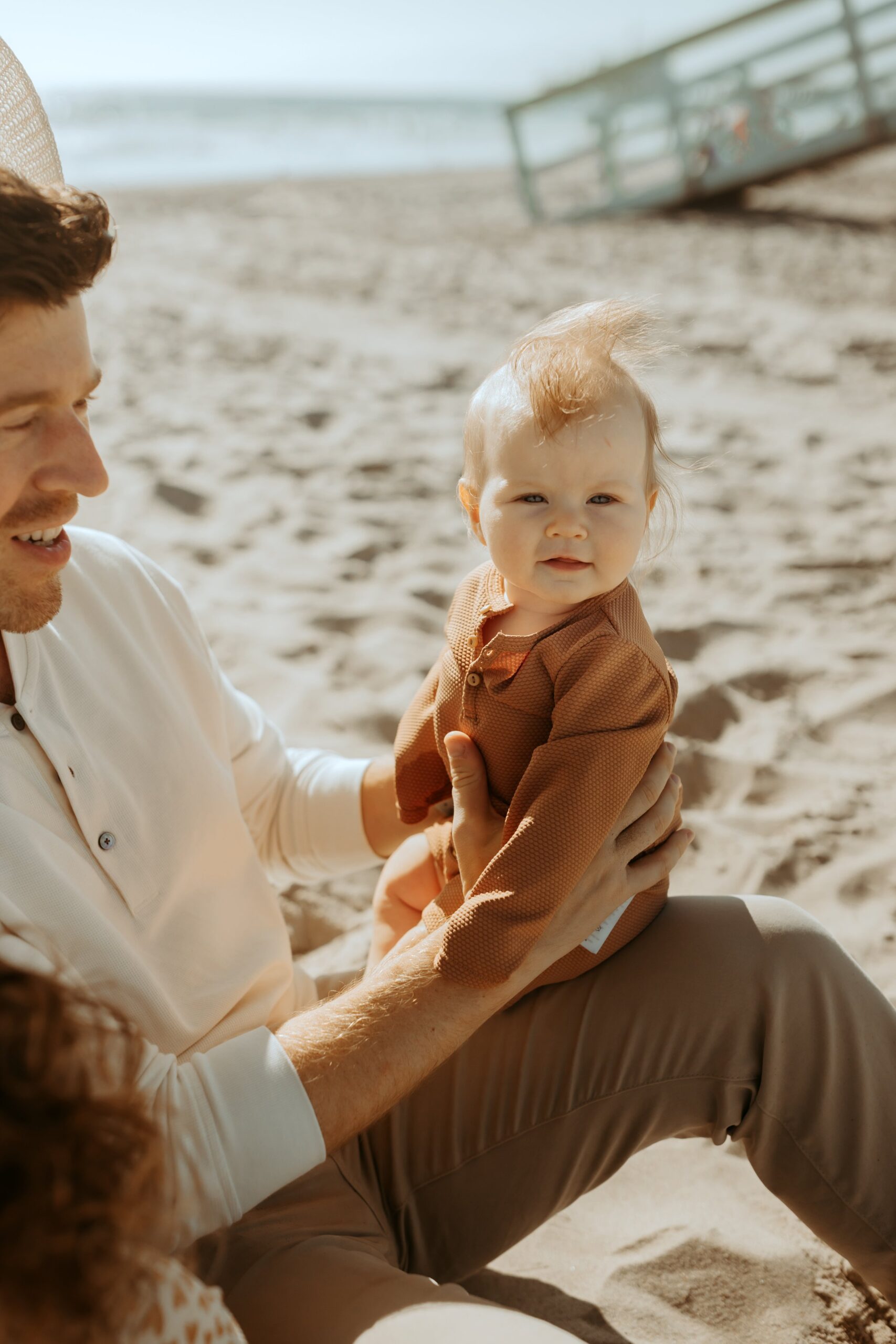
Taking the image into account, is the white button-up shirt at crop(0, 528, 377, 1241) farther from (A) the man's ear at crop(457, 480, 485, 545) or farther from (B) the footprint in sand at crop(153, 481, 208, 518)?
(B) the footprint in sand at crop(153, 481, 208, 518)

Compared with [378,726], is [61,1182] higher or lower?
higher

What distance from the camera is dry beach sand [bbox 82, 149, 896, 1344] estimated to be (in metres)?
1.81

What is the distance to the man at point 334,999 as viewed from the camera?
136 centimetres

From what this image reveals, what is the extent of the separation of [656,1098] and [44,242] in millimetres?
1378

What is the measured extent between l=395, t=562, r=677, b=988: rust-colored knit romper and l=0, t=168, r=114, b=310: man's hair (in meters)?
0.70

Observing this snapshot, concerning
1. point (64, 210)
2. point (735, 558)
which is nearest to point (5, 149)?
point (64, 210)

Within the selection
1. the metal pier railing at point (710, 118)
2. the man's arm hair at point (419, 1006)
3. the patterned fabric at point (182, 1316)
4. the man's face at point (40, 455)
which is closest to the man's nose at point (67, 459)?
the man's face at point (40, 455)

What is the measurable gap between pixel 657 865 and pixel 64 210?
1171 millimetres

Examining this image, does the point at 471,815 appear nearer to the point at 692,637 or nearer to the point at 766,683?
the point at 766,683

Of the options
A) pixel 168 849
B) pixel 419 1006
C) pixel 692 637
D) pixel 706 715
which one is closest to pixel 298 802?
pixel 168 849

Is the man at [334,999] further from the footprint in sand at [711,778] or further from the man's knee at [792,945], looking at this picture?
the footprint in sand at [711,778]

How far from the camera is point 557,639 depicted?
150 cm

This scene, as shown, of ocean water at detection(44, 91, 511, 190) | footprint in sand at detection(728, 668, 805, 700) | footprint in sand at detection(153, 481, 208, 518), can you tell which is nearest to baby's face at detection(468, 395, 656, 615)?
footprint in sand at detection(728, 668, 805, 700)

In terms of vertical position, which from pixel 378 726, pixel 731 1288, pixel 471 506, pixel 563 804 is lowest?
pixel 731 1288
